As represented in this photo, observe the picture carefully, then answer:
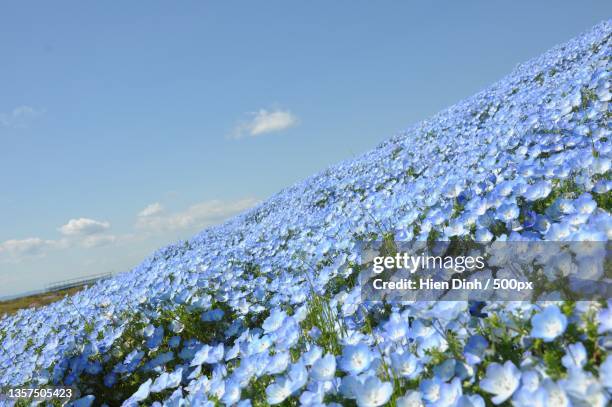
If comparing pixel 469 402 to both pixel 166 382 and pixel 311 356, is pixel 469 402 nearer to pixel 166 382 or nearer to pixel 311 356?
pixel 311 356

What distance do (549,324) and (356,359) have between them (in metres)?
0.77

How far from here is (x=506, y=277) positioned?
236 cm

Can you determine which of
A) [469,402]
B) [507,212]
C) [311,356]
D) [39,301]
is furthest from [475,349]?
[39,301]

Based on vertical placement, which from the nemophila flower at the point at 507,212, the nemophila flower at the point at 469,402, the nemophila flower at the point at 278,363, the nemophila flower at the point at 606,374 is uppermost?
the nemophila flower at the point at 507,212

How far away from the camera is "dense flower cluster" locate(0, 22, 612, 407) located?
163cm

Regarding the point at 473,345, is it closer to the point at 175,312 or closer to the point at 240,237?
the point at 175,312

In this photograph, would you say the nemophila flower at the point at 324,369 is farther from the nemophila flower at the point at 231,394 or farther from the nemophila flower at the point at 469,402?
the nemophila flower at the point at 469,402

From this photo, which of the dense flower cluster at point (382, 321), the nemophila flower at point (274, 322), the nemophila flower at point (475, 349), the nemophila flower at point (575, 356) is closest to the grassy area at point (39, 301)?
the dense flower cluster at point (382, 321)

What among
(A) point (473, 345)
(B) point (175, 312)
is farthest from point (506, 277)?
(B) point (175, 312)

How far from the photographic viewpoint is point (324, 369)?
194 cm

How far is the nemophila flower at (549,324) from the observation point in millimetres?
1545

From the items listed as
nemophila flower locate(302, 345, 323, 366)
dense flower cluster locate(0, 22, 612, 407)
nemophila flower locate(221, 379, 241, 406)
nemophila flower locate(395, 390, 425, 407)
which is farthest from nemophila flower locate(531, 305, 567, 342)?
nemophila flower locate(221, 379, 241, 406)

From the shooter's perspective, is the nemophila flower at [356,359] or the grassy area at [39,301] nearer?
the nemophila flower at [356,359]

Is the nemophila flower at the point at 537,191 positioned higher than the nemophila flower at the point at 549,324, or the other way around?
the nemophila flower at the point at 537,191
